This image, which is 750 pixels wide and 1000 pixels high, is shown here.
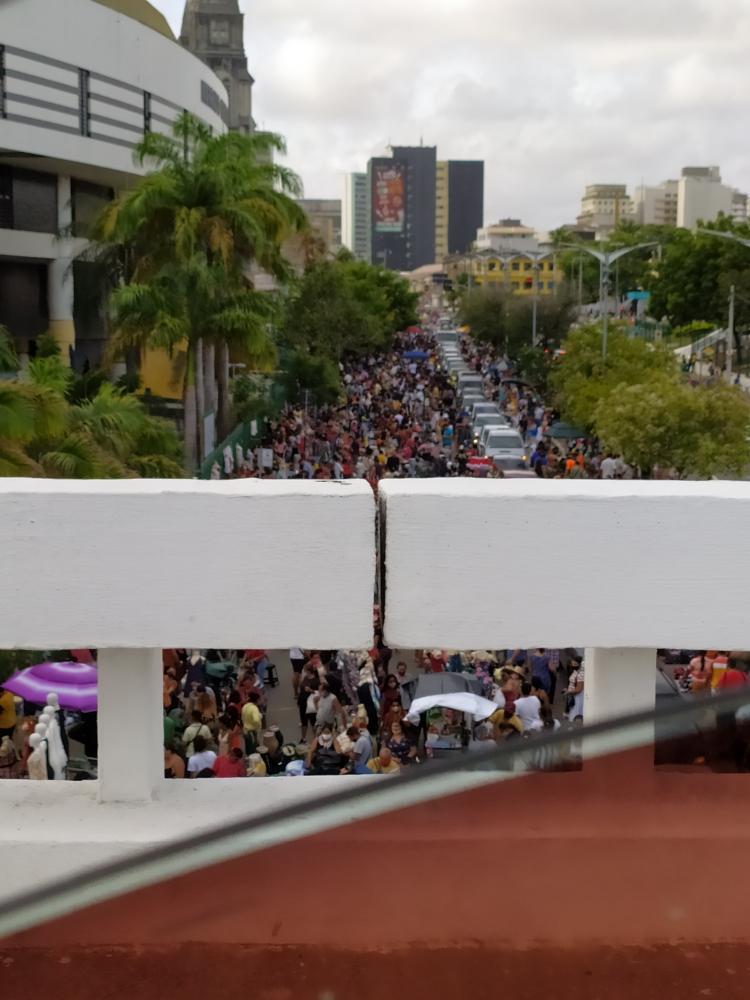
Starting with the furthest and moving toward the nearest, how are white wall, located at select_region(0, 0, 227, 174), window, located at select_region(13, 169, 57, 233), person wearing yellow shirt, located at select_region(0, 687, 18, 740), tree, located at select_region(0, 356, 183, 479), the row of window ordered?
1. window, located at select_region(13, 169, 57, 233)
2. the row of window
3. white wall, located at select_region(0, 0, 227, 174)
4. tree, located at select_region(0, 356, 183, 479)
5. person wearing yellow shirt, located at select_region(0, 687, 18, 740)

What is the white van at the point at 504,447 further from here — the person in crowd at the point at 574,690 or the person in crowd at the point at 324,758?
the person in crowd at the point at 324,758

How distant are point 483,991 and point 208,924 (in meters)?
0.32

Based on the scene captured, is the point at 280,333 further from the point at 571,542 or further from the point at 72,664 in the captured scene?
the point at 571,542

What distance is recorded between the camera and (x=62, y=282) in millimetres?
32094

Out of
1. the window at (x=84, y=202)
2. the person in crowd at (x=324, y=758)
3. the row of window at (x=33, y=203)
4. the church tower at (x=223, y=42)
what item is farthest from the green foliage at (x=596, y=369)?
the church tower at (x=223, y=42)

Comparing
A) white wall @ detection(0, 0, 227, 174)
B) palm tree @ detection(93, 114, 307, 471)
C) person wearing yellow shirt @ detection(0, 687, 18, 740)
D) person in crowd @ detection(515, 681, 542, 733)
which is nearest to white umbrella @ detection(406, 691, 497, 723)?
person in crowd @ detection(515, 681, 542, 733)

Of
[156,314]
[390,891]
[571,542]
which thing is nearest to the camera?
[390,891]

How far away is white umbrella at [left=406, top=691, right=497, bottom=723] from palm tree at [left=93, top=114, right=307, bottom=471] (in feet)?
46.9

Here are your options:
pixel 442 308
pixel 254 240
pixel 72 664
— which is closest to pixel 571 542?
pixel 72 664

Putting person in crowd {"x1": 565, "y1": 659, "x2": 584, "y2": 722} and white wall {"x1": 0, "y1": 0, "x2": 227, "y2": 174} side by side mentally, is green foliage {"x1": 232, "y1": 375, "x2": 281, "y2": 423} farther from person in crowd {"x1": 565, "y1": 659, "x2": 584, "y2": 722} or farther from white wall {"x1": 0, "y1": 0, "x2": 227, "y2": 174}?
person in crowd {"x1": 565, "y1": 659, "x2": 584, "y2": 722}

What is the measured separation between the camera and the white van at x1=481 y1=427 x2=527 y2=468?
26453 millimetres

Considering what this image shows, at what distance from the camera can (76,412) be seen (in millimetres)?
14242

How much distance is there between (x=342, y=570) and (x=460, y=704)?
544 centimetres

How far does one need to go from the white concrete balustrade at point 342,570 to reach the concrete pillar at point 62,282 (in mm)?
29340
